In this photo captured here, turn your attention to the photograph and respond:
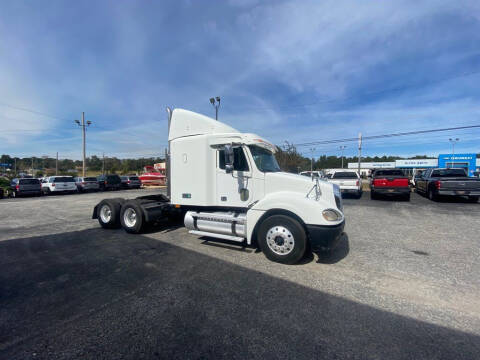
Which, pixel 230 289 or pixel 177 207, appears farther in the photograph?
pixel 177 207

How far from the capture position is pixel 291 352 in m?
2.14

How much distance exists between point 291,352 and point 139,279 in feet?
8.73

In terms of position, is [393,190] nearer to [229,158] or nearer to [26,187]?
[229,158]

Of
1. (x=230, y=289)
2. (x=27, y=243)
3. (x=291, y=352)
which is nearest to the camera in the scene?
(x=291, y=352)

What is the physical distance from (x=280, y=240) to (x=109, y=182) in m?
24.9

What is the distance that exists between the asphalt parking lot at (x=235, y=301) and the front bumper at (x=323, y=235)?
1.45 ft

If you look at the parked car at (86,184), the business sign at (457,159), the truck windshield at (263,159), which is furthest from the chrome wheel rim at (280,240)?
the business sign at (457,159)

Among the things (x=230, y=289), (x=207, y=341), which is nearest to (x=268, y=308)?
(x=230, y=289)

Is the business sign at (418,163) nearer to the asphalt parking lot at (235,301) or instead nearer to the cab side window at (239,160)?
the asphalt parking lot at (235,301)

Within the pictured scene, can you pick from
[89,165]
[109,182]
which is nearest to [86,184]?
[109,182]

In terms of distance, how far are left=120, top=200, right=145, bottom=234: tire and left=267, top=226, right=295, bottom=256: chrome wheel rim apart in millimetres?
3895

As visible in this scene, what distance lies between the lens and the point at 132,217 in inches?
259

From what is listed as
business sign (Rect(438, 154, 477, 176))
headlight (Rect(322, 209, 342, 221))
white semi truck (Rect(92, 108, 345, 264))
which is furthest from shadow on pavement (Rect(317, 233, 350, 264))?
business sign (Rect(438, 154, 477, 176))

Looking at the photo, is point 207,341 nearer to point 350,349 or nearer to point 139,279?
point 350,349
